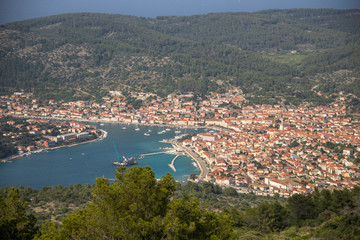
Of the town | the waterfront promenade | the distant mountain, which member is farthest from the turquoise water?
the distant mountain

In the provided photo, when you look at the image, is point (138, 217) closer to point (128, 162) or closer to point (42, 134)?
point (128, 162)

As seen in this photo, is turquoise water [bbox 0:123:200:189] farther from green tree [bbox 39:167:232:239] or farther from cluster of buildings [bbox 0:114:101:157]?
green tree [bbox 39:167:232:239]

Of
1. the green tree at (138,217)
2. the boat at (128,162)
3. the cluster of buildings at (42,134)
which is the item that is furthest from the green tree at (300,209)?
the cluster of buildings at (42,134)

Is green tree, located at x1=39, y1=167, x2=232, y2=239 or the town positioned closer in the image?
green tree, located at x1=39, y1=167, x2=232, y2=239

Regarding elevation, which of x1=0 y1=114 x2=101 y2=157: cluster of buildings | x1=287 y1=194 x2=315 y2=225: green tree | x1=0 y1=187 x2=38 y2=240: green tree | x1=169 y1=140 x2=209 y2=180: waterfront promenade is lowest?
x1=169 y1=140 x2=209 y2=180: waterfront promenade

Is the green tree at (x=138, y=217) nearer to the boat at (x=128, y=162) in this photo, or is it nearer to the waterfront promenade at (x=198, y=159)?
the waterfront promenade at (x=198, y=159)
